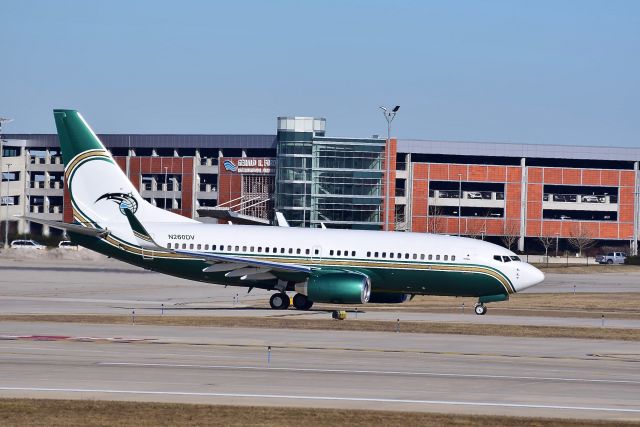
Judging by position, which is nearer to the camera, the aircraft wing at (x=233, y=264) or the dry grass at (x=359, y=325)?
the dry grass at (x=359, y=325)

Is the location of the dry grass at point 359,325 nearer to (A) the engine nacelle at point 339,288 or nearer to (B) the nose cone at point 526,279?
(A) the engine nacelle at point 339,288

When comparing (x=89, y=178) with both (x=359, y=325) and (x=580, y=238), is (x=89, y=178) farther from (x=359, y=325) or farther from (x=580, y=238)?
(x=580, y=238)

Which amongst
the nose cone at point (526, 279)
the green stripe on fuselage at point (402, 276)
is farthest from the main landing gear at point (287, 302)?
the nose cone at point (526, 279)

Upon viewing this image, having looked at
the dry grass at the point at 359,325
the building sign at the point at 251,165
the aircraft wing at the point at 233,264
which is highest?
the building sign at the point at 251,165

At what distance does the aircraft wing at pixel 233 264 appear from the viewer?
50094 millimetres

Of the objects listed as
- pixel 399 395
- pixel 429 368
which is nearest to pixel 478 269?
pixel 429 368

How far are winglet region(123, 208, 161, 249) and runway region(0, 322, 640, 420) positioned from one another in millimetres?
10658

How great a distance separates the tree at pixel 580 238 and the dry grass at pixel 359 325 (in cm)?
10815

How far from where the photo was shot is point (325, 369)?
2933 cm

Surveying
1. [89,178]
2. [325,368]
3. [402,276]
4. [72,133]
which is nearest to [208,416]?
[325,368]

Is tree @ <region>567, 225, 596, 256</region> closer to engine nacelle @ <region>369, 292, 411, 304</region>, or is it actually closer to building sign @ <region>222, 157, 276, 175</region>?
building sign @ <region>222, 157, 276, 175</region>

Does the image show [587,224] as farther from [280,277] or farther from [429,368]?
[429,368]

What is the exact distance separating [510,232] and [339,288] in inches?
4115

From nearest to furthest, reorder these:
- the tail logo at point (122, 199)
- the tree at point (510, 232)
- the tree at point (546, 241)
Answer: the tail logo at point (122, 199) < the tree at point (546, 241) < the tree at point (510, 232)
